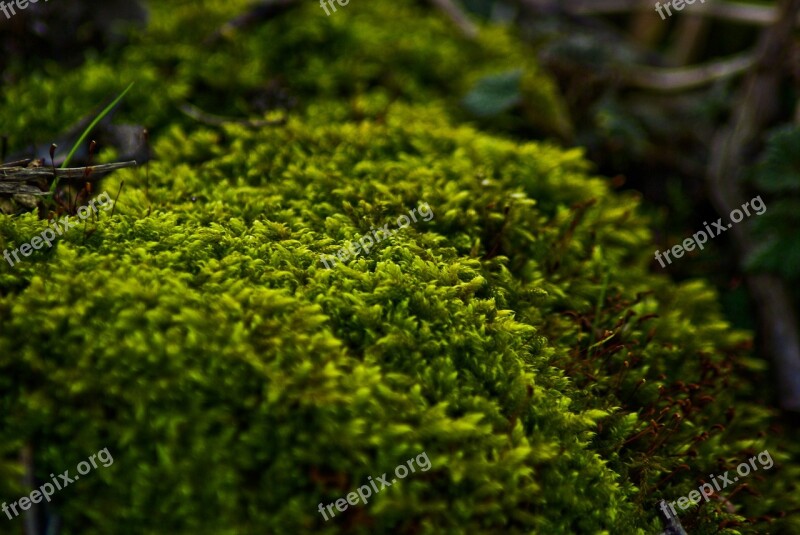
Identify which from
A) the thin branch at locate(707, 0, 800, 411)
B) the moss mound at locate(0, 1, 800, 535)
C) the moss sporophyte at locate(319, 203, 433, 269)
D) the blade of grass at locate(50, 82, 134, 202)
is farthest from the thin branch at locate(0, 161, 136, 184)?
the thin branch at locate(707, 0, 800, 411)

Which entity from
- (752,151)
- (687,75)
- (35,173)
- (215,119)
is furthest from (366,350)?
(687,75)

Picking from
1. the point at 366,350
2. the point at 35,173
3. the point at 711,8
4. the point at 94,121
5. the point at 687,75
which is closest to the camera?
the point at 366,350

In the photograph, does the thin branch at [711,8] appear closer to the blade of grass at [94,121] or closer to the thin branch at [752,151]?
the thin branch at [752,151]

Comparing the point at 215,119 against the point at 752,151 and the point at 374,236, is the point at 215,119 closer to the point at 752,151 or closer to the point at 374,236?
the point at 374,236

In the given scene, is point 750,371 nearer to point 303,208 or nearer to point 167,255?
point 303,208

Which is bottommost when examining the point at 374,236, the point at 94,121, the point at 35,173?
the point at 374,236

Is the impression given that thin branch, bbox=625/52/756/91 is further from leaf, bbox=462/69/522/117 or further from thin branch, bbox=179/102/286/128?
thin branch, bbox=179/102/286/128

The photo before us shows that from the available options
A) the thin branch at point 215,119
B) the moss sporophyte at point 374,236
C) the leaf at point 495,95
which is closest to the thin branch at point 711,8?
the leaf at point 495,95

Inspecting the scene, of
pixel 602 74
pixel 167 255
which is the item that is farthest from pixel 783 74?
pixel 167 255
